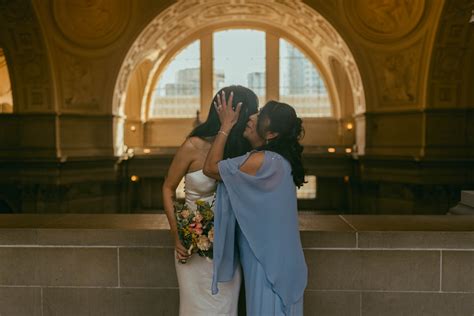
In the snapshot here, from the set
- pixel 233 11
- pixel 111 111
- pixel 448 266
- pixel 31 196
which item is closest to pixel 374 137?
pixel 233 11

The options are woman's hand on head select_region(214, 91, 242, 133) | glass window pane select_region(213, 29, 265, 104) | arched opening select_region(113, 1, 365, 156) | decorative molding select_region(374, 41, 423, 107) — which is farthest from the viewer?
glass window pane select_region(213, 29, 265, 104)

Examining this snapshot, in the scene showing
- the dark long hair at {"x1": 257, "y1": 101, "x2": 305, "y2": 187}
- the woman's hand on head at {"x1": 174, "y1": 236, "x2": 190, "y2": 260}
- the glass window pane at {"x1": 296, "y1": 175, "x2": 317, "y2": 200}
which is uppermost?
the dark long hair at {"x1": 257, "y1": 101, "x2": 305, "y2": 187}

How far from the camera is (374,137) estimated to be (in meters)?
16.1

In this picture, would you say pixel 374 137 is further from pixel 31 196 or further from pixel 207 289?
pixel 207 289

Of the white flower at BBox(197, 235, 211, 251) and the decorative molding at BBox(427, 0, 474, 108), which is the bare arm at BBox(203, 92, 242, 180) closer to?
the white flower at BBox(197, 235, 211, 251)

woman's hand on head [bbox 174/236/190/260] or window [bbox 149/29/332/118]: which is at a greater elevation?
window [bbox 149/29/332/118]

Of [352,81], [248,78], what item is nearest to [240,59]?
[248,78]

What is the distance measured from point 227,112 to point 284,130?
39cm

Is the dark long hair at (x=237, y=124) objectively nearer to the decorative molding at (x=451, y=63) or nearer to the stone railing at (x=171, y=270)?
A: the stone railing at (x=171, y=270)

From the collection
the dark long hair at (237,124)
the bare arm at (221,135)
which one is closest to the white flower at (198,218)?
the bare arm at (221,135)

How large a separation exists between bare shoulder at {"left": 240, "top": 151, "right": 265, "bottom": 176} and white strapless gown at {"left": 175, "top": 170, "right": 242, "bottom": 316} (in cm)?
32

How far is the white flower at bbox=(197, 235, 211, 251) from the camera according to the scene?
125 inches

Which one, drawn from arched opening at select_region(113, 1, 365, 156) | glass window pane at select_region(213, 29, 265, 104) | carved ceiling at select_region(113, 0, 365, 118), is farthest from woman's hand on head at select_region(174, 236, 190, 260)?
glass window pane at select_region(213, 29, 265, 104)

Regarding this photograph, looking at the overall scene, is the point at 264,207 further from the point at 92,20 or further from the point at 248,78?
the point at 248,78
